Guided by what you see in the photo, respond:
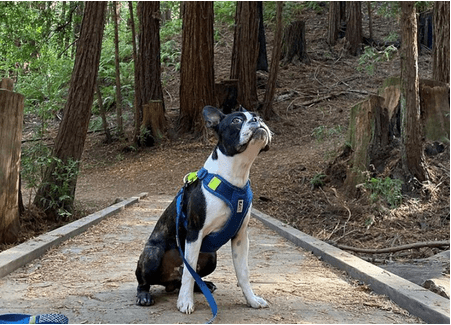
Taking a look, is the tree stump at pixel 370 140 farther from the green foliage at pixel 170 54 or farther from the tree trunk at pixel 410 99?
the green foliage at pixel 170 54

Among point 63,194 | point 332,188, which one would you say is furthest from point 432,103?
point 63,194

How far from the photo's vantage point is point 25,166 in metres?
10.6

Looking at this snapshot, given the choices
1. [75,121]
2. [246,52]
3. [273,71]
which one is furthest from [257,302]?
[246,52]

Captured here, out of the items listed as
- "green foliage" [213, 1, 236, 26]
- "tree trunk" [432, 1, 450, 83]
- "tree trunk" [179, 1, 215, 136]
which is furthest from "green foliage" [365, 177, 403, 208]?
"green foliage" [213, 1, 236, 26]

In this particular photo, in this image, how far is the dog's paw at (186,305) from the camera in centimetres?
434

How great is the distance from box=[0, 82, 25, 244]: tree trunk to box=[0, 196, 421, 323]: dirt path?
1281mm

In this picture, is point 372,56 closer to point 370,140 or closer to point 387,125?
point 387,125

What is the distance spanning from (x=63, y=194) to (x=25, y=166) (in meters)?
0.88

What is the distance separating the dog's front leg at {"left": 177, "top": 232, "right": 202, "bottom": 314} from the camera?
4301 millimetres

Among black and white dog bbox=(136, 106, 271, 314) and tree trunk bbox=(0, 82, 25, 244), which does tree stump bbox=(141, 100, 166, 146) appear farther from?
black and white dog bbox=(136, 106, 271, 314)

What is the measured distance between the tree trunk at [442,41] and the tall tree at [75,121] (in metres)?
7.44

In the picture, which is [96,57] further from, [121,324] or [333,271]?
[121,324]

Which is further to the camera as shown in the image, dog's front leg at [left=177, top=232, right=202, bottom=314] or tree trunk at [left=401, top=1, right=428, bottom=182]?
tree trunk at [left=401, top=1, right=428, bottom=182]

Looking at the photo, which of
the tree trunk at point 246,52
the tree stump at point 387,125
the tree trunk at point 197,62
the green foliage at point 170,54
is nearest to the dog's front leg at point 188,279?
the tree stump at point 387,125
